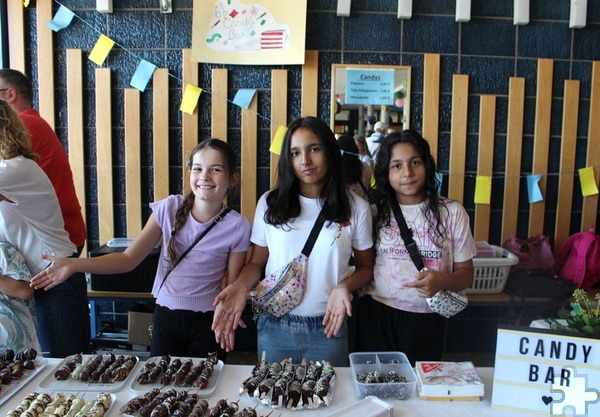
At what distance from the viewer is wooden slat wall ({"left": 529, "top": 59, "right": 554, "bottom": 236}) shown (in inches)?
134

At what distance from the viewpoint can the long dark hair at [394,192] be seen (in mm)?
1839

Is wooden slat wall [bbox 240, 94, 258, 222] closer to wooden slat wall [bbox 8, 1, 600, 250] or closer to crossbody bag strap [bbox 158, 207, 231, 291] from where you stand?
wooden slat wall [bbox 8, 1, 600, 250]

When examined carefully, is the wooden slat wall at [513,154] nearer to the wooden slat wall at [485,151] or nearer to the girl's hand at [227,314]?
the wooden slat wall at [485,151]

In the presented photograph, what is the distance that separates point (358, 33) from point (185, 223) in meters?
2.05

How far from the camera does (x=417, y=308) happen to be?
186cm

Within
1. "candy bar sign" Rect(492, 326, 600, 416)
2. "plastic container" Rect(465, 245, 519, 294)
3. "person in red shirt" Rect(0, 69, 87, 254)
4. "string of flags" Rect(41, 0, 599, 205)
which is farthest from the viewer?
"string of flags" Rect(41, 0, 599, 205)

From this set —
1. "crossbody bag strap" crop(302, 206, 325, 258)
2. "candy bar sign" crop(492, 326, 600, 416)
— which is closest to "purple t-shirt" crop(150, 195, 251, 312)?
"crossbody bag strap" crop(302, 206, 325, 258)

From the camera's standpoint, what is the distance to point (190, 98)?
3.38 m

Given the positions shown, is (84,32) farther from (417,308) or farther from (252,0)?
(417,308)

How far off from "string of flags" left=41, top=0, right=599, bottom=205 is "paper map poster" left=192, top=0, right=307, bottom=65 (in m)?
0.24

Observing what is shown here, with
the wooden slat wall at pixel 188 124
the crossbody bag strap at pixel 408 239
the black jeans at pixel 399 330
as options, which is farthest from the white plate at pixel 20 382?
the wooden slat wall at pixel 188 124

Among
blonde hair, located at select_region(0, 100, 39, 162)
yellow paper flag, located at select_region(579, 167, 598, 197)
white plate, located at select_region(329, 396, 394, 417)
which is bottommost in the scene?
white plate, located at select_region(329, 396, 394, 417)

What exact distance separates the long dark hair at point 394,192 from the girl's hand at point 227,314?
0.59 m

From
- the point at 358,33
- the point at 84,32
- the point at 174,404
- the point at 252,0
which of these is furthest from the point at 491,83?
the point at 174,404
